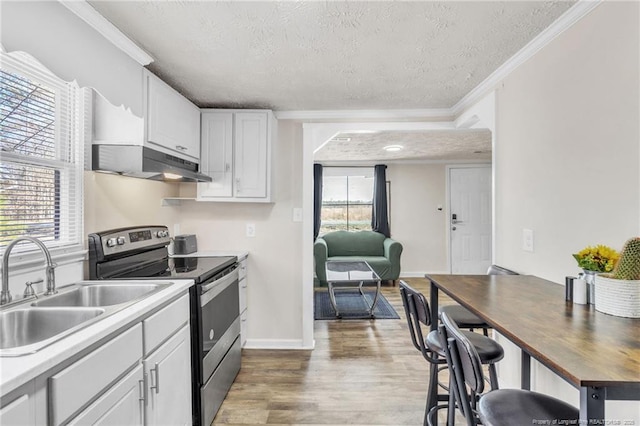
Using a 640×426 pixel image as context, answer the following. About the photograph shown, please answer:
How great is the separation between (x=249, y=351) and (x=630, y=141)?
117 inches

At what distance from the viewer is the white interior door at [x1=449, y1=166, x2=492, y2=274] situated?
5.89 m

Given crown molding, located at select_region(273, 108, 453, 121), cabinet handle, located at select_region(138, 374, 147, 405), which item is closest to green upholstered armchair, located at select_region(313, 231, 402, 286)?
crown molding, located at select_region(273, 108, 453, 121)

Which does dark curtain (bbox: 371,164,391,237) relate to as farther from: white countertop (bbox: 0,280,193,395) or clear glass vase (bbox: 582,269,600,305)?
white countertop (bbox: 0,280,193,395)

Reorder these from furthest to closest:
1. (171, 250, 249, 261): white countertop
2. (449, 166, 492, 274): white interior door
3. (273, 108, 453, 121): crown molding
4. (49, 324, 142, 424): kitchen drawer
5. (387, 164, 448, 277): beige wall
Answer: (387, 164, 448, 277): beige wall < (449, 166, 492, 274): white interior door < (273, 108, 453, 121): crown molding < (171, 250, 249, 261): white countertop < (49, 324, 142, 424): kitchen drawer

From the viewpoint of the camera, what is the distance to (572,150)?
1574mm

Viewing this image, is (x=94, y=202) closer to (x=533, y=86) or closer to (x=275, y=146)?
(x=275, y=146)

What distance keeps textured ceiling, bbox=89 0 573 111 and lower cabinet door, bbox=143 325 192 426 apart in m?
1.56

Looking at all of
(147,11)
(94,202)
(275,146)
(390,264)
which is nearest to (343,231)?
(390,264)

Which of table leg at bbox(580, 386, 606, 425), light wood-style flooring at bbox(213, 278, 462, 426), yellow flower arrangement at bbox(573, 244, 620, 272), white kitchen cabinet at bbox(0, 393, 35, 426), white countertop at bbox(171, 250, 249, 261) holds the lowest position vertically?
light wood-style flooring at bbox(213, 278, 462, 426)

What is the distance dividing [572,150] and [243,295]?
8.38 feet

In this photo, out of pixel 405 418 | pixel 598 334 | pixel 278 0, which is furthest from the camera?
pixel 405 418

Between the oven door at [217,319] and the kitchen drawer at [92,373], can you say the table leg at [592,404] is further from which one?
the oven door at [217,319]

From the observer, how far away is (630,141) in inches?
50.1

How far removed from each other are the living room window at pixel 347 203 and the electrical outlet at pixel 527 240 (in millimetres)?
4266
